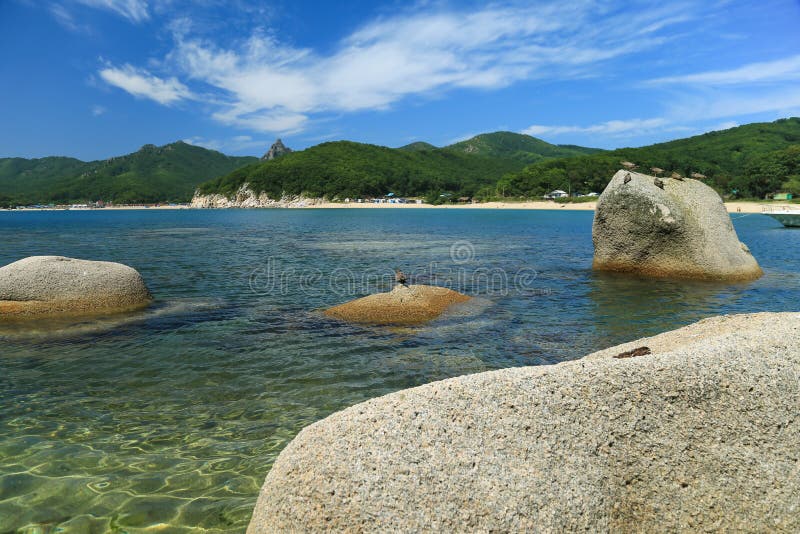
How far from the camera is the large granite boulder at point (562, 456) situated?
3.48 metres

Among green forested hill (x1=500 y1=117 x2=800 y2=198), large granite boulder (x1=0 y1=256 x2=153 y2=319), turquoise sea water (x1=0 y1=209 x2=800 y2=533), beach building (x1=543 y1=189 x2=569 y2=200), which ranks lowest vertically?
turquoise sea water (x1=0 y1=209 x2=800 y2=533)

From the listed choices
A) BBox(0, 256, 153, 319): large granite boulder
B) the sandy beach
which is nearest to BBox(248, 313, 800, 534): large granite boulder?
BBox(0, 256, 153, 319): large granite boulder

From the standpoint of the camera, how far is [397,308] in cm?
1438

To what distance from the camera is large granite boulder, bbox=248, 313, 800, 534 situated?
3477 mm

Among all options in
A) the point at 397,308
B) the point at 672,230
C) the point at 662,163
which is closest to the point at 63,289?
the point at 397,308

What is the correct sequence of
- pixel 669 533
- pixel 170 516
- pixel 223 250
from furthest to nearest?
pixel 223 250
pixel 170 516
pixel 669 533

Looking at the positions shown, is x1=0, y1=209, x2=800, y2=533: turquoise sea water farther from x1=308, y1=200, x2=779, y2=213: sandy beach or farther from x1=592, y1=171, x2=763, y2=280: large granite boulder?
x1=308, y1=200, x2=779, y2=213: sandy beach

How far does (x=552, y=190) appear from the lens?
168750mm

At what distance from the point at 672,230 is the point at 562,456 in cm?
1986

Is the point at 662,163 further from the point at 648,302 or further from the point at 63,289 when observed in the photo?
the point at 63,289

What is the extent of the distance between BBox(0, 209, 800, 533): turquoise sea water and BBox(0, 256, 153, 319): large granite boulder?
3.58ft

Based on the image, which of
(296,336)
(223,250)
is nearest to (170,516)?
(296,336)

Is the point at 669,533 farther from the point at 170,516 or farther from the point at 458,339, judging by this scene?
the point at 458,339

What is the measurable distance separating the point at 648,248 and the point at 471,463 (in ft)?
68.5
